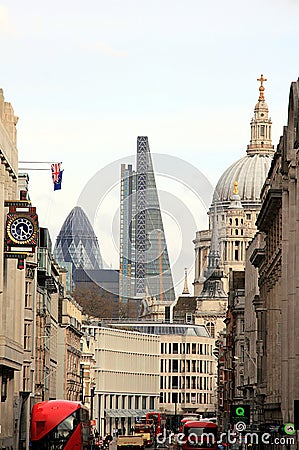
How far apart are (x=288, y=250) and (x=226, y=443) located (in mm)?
44734

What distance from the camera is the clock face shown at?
281 ft

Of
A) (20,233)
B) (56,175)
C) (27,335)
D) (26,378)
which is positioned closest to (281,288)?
(56,175)

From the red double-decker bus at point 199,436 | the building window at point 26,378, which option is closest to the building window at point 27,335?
the building window at point 26,378

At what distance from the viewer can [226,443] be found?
137375mm

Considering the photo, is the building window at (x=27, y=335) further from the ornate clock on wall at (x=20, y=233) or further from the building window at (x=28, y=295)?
the ornate clock on wall at (x=20, y=233)

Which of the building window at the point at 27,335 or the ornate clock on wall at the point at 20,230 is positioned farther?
the building window at the point at 27,335

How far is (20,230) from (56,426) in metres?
10.4

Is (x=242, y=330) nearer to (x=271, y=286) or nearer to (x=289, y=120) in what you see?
(x=271, y=286)

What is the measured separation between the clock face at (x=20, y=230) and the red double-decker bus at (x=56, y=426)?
28.0 feet

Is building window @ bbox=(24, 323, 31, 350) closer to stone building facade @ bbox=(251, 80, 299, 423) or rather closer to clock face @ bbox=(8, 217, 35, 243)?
stone building facade @ bbox=(251, 80, 299, 423)

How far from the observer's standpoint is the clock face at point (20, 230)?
8556 cm

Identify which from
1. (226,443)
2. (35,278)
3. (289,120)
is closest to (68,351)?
(226,443)

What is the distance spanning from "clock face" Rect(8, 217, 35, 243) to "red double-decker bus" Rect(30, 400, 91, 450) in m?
8.54

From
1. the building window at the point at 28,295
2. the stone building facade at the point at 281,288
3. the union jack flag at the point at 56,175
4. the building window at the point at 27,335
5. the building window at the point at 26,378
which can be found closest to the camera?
the stone building facade at the point at 281,288
